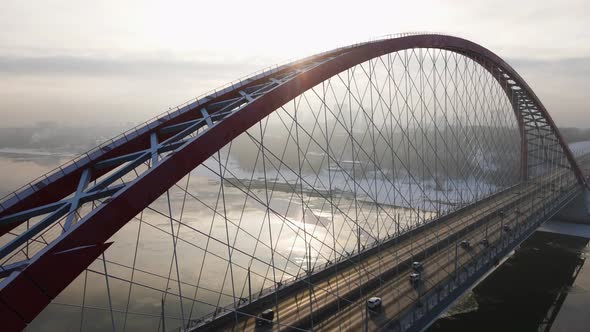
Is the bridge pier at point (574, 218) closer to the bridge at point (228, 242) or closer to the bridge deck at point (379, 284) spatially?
the bridge at point (228, 242)

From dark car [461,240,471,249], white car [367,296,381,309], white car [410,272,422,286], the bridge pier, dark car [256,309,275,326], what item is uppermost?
dark car [256,309,275,326]

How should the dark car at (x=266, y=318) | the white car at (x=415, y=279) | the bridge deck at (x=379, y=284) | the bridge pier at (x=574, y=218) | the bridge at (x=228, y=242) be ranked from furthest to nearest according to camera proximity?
the bridge pier at (x=574, y=218), the white car at (x=415, y=279), the bridge deck at (x=379, y=284), the dark car at (x=266, y=318), the bridge at (x=228, y=242)

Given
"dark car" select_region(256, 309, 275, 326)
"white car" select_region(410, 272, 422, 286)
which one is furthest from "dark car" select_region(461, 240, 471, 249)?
"dark car" select_region(256, 309, 275, 326)

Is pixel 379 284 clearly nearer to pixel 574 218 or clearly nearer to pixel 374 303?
pixel 374 303

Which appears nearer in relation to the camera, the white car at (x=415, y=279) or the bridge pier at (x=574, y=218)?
the white car at (x=415, y=279)

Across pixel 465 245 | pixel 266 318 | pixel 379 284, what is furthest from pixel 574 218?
pixel 266 318

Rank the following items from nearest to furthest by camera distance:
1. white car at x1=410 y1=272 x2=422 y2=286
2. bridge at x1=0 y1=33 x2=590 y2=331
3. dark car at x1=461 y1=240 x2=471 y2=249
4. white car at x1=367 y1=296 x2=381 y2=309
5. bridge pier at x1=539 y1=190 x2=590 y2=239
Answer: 1. bridge at x1=0 y1=33 x2=590 y2=331
2. white car at x1=367 y1=296 x2=381 y2=309
3. white car at x1=410 y1=272 x2=422 y2=286
4. dark car at x1=461 y1=240 x2=471 y2=249
5. bridge pier at x1=539 y1=190 x2=590 y2=239

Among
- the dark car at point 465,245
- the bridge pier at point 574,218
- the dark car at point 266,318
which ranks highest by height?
the dark car at point 266,318

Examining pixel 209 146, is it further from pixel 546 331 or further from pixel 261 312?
pixel 546 331

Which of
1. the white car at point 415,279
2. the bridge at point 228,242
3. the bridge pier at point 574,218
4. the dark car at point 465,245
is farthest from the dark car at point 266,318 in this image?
the bridge pier at point 574,218

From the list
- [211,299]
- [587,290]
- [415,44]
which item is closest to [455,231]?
[587,290]

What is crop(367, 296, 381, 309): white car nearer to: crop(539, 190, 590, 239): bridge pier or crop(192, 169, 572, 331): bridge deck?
crop(192, 169, 572, 331): bridge deck

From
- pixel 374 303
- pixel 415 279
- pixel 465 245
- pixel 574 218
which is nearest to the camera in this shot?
pixel 374 303
